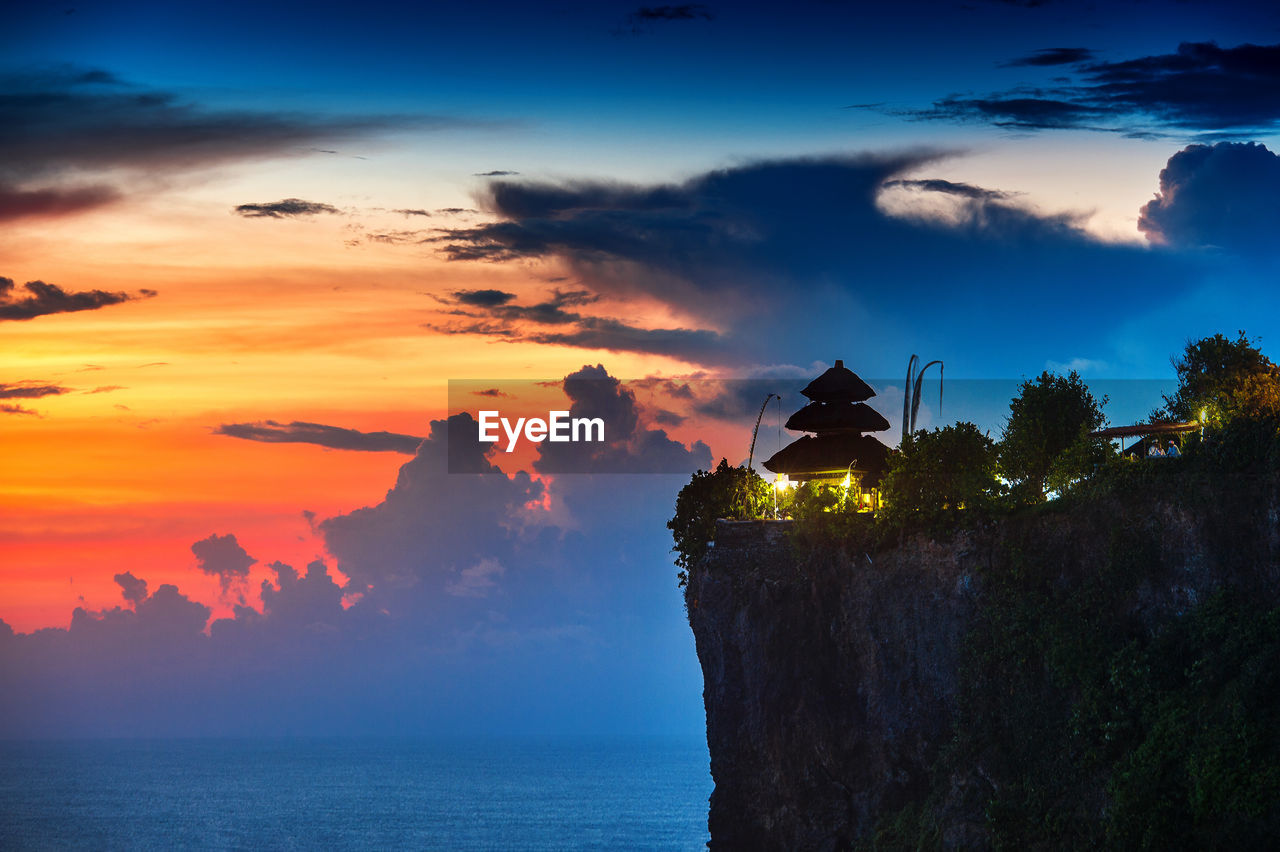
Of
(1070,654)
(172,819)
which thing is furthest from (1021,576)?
(172,819)

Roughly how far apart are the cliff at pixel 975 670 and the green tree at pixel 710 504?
379cm

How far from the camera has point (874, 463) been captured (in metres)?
66.1

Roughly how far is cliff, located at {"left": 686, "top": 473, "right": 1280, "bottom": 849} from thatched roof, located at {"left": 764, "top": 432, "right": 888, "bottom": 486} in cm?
515

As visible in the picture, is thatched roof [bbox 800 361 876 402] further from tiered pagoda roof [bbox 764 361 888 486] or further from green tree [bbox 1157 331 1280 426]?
green tree [bbox 1157 331 1280 426]

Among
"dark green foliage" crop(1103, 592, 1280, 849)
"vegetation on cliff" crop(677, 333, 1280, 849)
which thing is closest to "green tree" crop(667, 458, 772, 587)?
"vegetation on cliff" crop(677, 333, 1280, 849)

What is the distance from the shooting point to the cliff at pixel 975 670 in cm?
4734

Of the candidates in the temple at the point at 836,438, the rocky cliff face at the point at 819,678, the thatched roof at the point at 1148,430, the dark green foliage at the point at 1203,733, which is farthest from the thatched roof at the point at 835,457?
the dark green foliage at the point at 1203,733

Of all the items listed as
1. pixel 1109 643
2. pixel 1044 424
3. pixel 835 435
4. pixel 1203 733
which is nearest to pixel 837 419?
pixel 835 435

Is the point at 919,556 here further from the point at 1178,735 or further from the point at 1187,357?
the point at 1187,357

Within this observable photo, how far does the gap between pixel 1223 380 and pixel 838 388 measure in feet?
58.2

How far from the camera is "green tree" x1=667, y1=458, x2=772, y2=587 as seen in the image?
225ft

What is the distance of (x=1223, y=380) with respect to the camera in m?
61.8

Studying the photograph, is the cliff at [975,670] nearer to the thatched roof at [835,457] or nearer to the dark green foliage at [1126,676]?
the dark green foliage at [1126,676]

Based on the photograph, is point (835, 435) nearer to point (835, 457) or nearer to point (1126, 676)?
point (835, 457)
